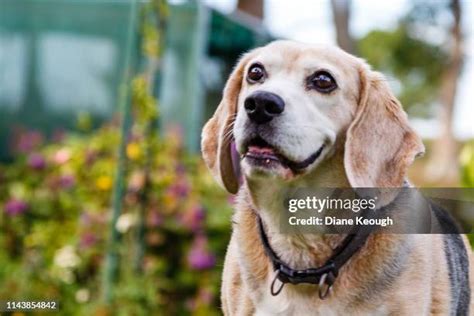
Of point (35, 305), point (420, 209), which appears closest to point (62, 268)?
point (35, 305)

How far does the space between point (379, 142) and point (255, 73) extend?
0.39 metres

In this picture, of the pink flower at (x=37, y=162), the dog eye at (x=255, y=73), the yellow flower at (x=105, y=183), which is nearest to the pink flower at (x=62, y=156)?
the pink flower at (x=37, y=162)

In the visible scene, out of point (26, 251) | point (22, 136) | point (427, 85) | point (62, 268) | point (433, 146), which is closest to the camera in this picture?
point (62, 268)

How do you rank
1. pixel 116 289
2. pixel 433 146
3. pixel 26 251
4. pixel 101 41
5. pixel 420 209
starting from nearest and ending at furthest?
pixel 420 209
pixel 116 289
pixel 26 251
pixel 101 41
pixel 433 146

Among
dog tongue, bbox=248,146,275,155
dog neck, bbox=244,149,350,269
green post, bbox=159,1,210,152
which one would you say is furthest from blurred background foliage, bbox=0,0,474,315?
dog tongue, bbox=248,146,275,155

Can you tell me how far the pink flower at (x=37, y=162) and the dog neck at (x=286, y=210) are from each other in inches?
133

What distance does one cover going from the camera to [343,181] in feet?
7.47

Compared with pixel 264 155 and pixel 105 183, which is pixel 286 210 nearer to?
pixel 264 155

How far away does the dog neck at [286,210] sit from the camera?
226 cm

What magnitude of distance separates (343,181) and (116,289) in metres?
2.38

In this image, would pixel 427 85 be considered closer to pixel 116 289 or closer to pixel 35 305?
pixel 116 289

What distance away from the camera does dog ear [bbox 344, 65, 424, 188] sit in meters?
2.12

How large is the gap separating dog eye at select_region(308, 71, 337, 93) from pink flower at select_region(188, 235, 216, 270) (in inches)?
98.4

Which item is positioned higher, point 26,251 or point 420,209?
point 420,209
